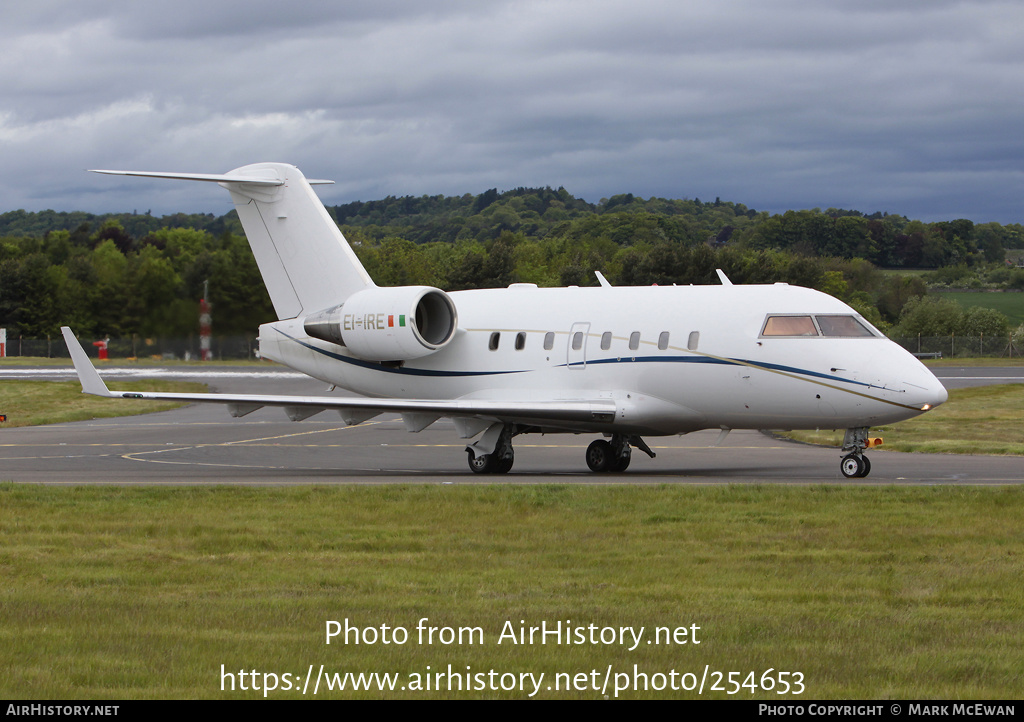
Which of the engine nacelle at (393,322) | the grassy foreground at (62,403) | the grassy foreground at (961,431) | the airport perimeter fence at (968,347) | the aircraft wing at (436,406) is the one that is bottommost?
the grassy foreground at (62,403)

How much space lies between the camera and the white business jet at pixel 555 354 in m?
20.8

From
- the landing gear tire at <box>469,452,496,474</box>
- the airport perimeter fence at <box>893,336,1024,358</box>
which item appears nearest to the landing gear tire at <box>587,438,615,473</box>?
the landing gear tire at <box>469,452,496,474</box>

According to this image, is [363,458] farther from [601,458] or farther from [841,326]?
[841,326]

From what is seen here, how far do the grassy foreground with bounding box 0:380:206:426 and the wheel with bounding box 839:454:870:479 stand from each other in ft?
82.5

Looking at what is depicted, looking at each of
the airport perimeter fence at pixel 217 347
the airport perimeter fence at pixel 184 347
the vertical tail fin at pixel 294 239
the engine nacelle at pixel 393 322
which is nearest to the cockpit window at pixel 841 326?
the engine nacelle at pixel 393 322

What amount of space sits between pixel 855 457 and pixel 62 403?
3462 centimetres

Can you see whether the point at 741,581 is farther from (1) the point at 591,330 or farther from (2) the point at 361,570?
(1) the point at 591,330

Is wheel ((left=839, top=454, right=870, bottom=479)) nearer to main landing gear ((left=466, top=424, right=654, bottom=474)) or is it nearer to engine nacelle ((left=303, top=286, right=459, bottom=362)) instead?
main landing gear ((left=466, top=424, right=654, bottom=474))

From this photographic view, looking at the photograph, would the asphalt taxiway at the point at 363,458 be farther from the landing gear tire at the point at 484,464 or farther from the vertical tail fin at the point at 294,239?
the vertical tail fin at the point at 294,239

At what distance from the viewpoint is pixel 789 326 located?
→ 21.1m

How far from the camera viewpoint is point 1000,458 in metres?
24.9

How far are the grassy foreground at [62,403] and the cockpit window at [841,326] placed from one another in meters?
25.0
